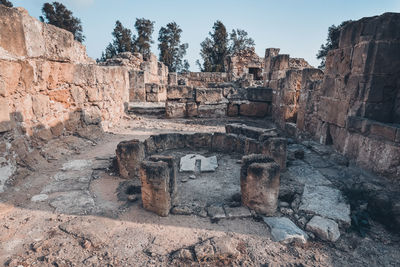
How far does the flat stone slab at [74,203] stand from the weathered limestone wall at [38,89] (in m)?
1.04

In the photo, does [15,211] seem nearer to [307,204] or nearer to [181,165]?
[181,165]

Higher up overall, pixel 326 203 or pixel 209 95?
pixel 209 95

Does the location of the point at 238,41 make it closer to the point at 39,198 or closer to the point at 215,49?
the point at 215,49

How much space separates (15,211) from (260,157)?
11.8 ft

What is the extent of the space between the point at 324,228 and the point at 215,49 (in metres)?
31.8

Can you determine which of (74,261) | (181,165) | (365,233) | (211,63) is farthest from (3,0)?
(365,233)

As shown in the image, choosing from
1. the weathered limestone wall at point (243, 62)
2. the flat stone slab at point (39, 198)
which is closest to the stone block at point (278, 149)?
the flat stone slab at point (39, 198)

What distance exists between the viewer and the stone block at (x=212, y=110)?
9.96 meters

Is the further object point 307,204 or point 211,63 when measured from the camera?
point 211,63

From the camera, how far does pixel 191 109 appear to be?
32.9ft

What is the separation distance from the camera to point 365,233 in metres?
2.87

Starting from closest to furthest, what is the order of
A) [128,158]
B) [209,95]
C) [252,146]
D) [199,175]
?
[128,158], [199,175], [252,146], [209,95]

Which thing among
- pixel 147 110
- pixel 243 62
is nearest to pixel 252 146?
pixel 147 110

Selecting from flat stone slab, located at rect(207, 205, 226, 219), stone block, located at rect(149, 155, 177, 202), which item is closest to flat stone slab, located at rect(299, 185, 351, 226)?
flat stone slab, located at rect(207, 205, 226, 219)
